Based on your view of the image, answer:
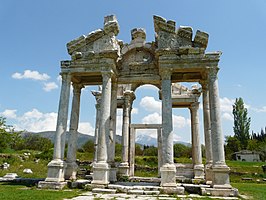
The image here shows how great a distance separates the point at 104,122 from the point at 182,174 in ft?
34.8

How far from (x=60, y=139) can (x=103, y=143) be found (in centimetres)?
272

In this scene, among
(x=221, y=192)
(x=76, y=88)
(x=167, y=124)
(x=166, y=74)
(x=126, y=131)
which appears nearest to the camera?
(x=221, y=192)

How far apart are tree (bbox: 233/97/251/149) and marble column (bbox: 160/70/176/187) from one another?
187 feet

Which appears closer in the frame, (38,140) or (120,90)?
(120,90)

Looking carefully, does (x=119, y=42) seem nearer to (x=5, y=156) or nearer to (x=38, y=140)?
(x=5, y=156)

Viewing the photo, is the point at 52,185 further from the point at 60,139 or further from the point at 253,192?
the point at 253,192

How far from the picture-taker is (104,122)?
12453mm

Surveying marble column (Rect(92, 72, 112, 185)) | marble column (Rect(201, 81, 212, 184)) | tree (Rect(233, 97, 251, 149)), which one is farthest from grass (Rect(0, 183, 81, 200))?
tree (Rect(233, 97, 251, 149))

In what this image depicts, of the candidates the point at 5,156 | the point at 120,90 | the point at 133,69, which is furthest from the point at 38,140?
the point at 133,69

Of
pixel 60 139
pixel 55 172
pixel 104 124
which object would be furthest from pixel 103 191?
pixel 60 139

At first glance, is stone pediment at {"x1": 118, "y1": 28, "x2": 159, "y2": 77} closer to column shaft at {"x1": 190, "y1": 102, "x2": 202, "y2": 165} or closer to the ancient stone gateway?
the ancient stone gateway

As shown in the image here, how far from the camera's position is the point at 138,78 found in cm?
1472

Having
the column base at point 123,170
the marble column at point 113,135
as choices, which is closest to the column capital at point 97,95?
the marble column at point 113,135

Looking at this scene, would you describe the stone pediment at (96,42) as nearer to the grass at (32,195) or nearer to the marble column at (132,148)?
the grass at (32,195)
